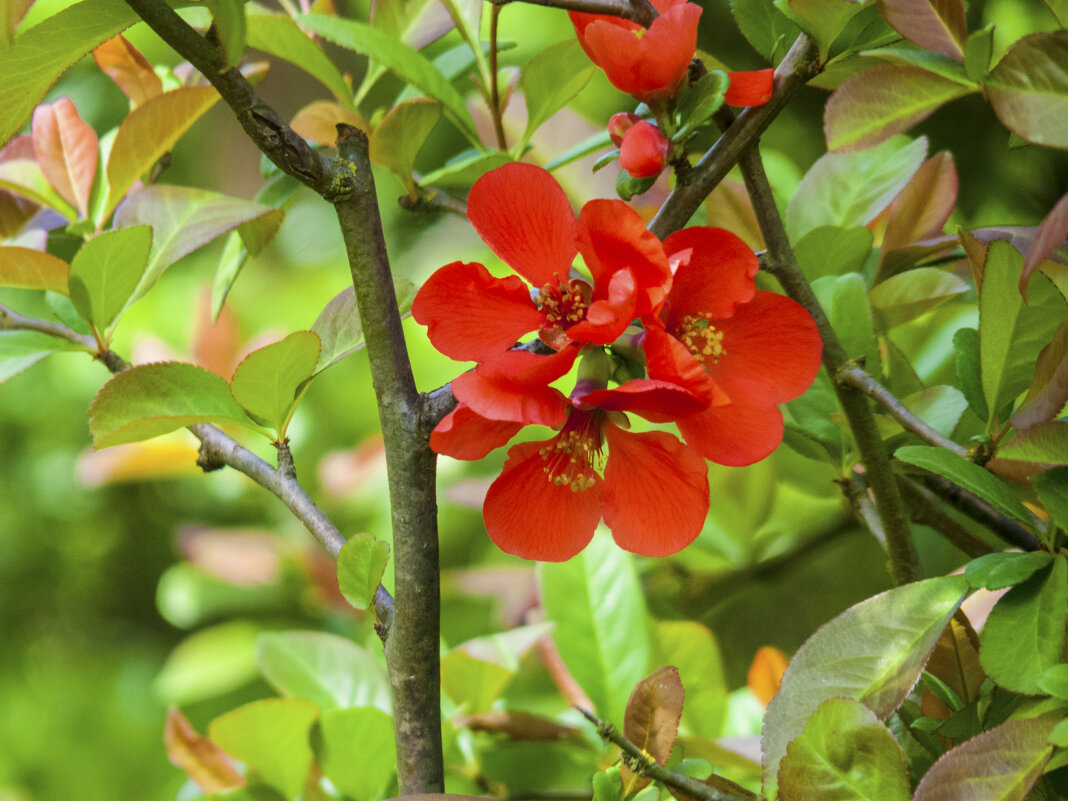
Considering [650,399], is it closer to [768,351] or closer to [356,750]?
[768,351]

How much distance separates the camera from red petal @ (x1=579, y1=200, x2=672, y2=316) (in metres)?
0.31

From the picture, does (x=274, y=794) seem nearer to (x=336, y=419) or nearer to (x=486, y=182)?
(x=486, y=182)

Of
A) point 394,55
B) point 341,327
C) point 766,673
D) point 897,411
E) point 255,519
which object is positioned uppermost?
point 394,55

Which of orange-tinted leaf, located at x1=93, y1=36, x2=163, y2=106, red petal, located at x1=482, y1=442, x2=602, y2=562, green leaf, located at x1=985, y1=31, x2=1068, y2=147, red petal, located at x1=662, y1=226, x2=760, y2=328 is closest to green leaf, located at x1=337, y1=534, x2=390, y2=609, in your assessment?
red petal, located at x1=482, y1=442, x2=602, y2=562

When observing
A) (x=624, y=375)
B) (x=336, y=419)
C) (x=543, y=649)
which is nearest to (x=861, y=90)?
(x=624, y=375)

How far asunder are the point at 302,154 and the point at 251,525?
0.91m

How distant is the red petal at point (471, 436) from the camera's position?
32 cm

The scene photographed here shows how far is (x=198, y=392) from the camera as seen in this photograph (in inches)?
15.8

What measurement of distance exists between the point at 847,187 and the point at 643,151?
24 centimetres

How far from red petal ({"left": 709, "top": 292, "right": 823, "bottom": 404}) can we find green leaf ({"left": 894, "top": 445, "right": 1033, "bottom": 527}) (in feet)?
0.15

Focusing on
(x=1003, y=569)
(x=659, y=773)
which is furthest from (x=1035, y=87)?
(x=659, y=773)

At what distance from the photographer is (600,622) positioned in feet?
1.88

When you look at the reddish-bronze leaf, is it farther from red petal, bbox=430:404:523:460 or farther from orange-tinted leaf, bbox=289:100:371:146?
orange-tinted leaf, bbox=289:100:371:146

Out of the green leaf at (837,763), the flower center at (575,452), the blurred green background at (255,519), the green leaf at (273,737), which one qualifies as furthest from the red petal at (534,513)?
the blurred green background at (255,519)
